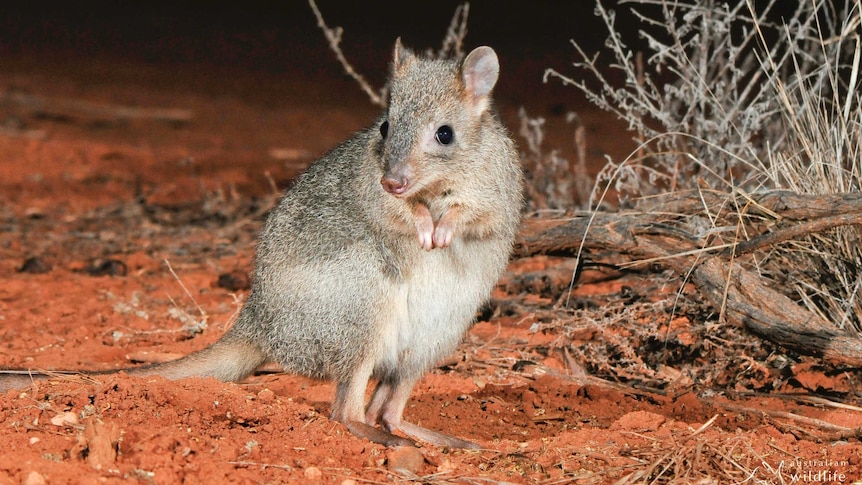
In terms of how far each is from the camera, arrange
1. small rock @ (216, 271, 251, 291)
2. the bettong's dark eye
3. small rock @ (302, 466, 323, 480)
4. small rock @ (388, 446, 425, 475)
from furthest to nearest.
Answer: small rock @ (216, 271, 251, 291) → the bettong's dark eye → small rock @ (388, 446, 425, 475) → small rock @ (302, 466, 323, 480)

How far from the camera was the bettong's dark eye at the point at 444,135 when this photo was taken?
14.5ft

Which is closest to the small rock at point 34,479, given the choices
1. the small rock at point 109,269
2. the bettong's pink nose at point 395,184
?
the bettong's pink nose at point 395,184

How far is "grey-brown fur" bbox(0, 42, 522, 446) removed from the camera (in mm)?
4266

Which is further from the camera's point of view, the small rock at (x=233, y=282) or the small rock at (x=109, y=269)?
the small rock at (x=109, y=269)

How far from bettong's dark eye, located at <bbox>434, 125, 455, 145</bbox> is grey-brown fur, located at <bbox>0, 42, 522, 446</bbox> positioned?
0.02 meters

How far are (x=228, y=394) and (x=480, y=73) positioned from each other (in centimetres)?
172

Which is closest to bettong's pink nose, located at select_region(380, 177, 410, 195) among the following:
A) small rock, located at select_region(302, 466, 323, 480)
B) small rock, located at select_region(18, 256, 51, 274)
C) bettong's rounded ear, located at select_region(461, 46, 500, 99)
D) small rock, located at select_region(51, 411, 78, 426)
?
bettong's rounded ear, located at select_region(461, 46, 500, 99)

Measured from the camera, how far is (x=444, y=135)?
442cm

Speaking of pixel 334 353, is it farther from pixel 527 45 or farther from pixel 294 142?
pixel 527 45

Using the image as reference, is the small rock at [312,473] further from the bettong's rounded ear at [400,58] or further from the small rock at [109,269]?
the small rock at [109,269]

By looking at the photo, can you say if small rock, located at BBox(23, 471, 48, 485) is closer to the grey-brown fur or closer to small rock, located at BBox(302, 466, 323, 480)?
small rock, located at BBox(302, 466, 323, 480)

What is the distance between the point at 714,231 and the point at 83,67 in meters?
11.5

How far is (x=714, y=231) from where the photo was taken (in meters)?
4.41

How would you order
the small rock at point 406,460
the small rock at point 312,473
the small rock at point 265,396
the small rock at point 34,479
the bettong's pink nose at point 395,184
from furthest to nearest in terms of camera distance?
1. the small rock at point 265,396
2. the bettong's pink nose at point 395,184
3. the small rock at point 406,460
4. the small rock at point 312,473
5. the small rock at point 34,479
